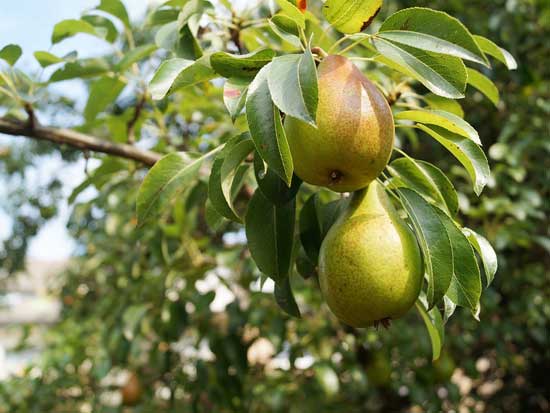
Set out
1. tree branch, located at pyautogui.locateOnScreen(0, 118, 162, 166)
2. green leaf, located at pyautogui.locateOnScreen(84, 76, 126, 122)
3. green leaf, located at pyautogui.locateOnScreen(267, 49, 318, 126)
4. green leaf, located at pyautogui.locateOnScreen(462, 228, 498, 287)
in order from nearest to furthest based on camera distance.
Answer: green leaf, located at pyautogui.locateOnScreen(267, 49, 318, 126), green leaf, located at pyautogui.locateOnScreen(462, 228, 498, 287), tree branch, located at pyautogui.locateOnScreen(0, 118, 162, 166), green leaf, located at pyautogui.locateOnScreen(84, 76, 126, 122)

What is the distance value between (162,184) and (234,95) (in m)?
0.23

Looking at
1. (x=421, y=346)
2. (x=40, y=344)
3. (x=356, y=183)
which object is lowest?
(x=40, y=344)

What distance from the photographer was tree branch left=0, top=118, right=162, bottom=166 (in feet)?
4.08

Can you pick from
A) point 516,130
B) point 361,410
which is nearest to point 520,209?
point 516,130

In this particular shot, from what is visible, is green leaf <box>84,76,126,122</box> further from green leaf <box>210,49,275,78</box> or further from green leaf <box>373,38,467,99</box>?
green leaf <box>373,38,467,99</box>

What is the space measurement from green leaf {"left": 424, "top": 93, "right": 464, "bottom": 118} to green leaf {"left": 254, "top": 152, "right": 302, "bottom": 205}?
43 cm

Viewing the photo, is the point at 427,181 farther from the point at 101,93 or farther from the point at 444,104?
the point at 101,93

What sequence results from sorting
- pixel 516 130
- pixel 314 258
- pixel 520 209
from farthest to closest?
pixel 516 130 → pixel 520 209 → pixel 314 258

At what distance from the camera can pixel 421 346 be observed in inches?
79.8

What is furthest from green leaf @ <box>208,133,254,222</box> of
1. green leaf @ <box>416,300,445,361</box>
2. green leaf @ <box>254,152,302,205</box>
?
green leaf @ <box>416,300,445,361</box>

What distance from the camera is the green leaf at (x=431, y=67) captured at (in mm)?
785

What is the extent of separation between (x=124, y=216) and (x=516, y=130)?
1763 millimetres

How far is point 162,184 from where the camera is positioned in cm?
95

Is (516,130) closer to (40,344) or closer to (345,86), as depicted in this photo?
(345,86)
